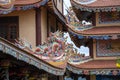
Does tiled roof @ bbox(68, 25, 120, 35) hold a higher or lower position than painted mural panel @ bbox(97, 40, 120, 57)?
higher

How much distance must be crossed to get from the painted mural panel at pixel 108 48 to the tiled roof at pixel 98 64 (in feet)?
1.65

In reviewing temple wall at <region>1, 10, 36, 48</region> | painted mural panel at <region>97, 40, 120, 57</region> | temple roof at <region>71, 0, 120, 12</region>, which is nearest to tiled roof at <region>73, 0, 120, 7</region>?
temple roof at <region>71, 0, 120, 12</region>

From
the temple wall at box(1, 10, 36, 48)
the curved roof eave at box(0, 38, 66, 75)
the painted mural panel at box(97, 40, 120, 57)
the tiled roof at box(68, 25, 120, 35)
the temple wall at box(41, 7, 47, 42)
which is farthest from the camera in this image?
the painted mural panel at box(97, 40, 120, 57)

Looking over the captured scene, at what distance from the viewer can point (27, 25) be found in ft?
53.9

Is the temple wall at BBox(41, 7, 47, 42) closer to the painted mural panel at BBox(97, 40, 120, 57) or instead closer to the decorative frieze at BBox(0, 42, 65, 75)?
the painted mural panel at BBox(97, 40, 120, 57)

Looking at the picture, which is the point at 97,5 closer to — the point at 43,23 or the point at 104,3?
the point at 104,3

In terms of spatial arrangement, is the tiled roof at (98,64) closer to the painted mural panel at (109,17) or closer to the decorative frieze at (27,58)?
the painted mural panel at (109,17)

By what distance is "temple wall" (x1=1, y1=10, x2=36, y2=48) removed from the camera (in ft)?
53.5

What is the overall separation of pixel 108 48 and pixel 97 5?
219 cm

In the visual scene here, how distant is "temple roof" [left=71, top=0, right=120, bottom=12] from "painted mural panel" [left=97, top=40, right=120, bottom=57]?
162cm

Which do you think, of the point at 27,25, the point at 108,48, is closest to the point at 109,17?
the point at 108,48

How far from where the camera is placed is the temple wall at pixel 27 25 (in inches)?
642

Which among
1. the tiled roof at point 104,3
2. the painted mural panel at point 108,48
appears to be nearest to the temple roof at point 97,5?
the tiled roof at point 104,3

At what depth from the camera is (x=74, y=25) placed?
62.2 ft
